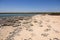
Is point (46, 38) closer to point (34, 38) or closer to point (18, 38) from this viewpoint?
point (34, 38)

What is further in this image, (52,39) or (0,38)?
(0,38)

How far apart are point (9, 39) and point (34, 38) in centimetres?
128

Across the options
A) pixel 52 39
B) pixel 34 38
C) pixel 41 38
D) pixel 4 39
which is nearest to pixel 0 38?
pixel 4 39

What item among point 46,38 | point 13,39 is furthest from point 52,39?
point 13,39

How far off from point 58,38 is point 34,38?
121cm

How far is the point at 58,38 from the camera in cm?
541

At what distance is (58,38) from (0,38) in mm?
3025

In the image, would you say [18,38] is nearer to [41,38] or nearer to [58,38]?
[41,38]

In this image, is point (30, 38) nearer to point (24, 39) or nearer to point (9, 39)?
point (24, 39)

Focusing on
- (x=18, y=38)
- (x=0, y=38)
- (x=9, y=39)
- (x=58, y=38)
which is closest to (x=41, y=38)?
(x=58, y=38)

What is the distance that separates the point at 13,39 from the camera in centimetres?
547

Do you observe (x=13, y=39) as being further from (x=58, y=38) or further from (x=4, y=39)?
(x=58, y=38)

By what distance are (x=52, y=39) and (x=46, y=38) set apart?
31cm

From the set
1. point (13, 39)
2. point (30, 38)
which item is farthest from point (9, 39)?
point (30, 38)
